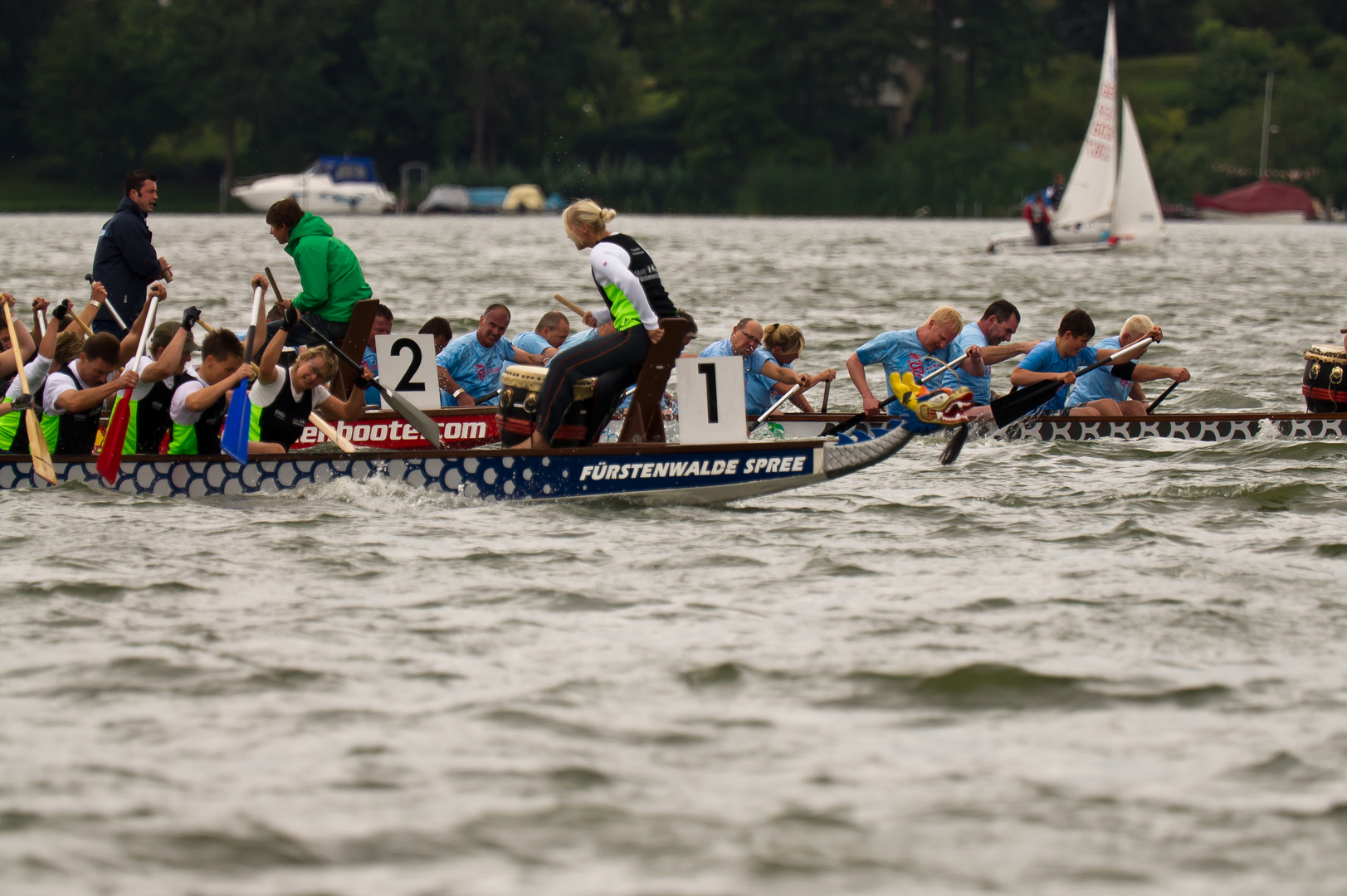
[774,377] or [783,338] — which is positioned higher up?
[783,338]

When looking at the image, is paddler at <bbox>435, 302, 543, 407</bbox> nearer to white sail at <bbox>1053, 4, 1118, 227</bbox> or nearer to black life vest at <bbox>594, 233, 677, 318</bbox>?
black life vest at <bbox>594, 233, 677, 318</bbox>

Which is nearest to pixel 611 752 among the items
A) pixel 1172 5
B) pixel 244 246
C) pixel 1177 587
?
pixel 1177 587

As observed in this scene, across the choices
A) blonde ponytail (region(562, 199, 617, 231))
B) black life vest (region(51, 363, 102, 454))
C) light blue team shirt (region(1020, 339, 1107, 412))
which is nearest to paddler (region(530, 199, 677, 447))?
blonde ponytail (region(562, 199, 617, 231))

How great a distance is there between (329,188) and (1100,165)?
51.1m

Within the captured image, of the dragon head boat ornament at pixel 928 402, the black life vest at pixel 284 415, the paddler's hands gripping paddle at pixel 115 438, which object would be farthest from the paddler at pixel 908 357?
the paddler's hands gripping paddle at pixel 115 438

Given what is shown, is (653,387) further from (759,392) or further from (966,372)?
(966,372)

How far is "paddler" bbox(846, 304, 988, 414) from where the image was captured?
1233 centimetres

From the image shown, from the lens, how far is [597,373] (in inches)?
384

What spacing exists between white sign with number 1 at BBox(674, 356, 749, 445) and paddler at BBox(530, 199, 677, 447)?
0.33m

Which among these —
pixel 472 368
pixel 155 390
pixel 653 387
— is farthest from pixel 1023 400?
pixel 155 390

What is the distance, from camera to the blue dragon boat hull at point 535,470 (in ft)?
32.7

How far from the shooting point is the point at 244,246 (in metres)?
49.3

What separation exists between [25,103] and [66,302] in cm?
8840

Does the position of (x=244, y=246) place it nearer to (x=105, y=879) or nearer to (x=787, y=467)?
(x=787, y=467)
